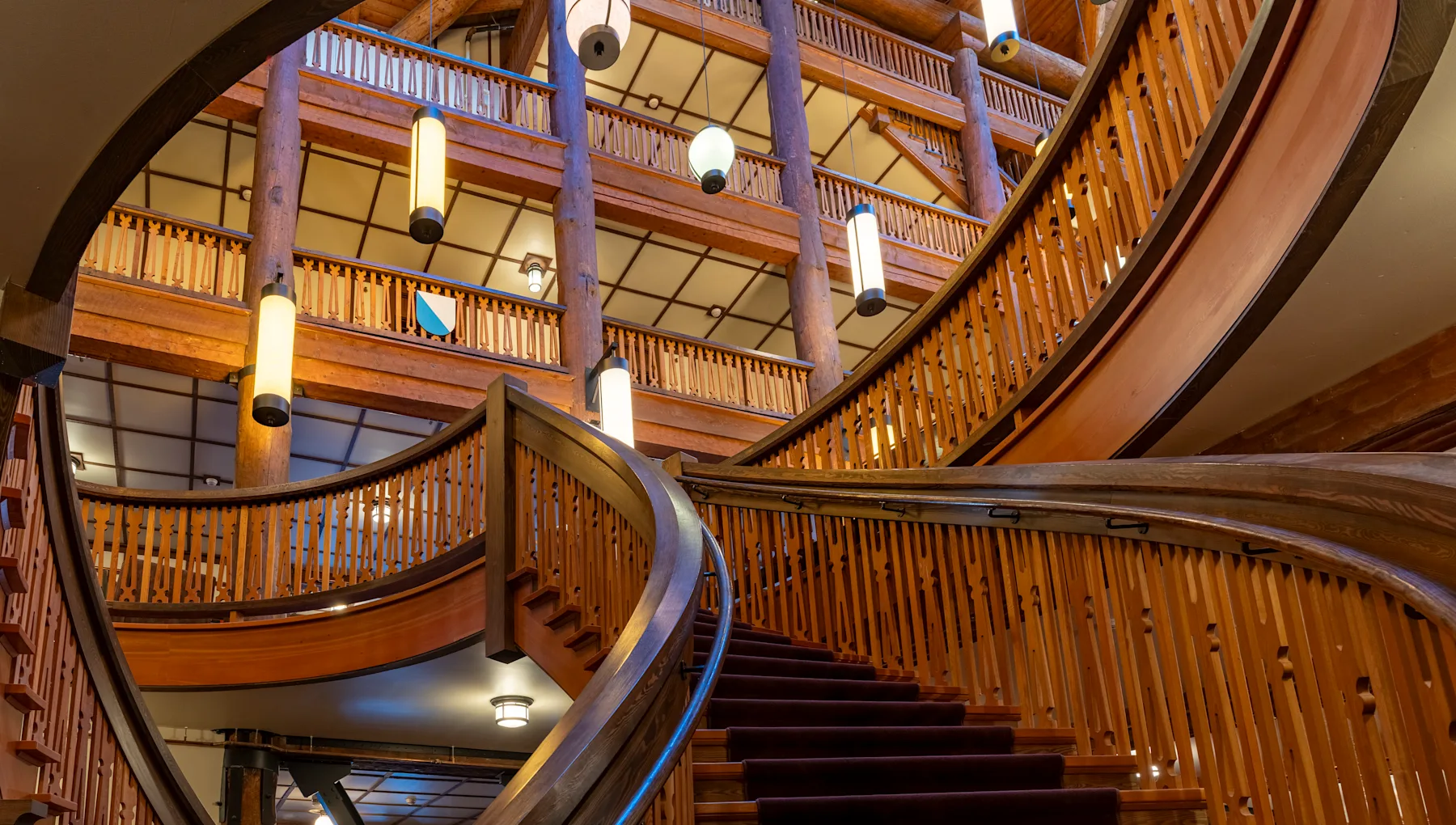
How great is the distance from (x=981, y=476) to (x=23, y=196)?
9.54 feet

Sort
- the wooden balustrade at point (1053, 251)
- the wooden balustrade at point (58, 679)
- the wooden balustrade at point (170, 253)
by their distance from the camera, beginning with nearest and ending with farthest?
the wooden balustrade at point (58, 679) < the wooden balustrade at point (1053, 251) < the wooden balustrade at point (170, 253)

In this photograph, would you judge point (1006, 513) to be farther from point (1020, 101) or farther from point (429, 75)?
point (1020, 101)

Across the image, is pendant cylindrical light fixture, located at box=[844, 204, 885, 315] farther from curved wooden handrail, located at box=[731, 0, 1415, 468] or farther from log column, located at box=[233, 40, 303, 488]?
log column, located at box=[233, 40, 303, 488]

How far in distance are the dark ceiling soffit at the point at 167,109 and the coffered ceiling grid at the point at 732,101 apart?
1129 cm

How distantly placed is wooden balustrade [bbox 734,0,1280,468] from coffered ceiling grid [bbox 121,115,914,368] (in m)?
7.47

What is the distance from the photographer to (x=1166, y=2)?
3746 millimetres

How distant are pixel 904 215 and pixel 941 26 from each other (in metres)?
3.42

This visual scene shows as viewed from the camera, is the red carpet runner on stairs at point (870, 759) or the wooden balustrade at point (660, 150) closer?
the red carpet runner on stairs at point (870, 759)

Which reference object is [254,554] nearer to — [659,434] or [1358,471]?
[659,434]

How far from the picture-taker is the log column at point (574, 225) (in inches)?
406

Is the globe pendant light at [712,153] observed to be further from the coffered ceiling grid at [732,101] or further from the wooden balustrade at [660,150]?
the coffered ceiling grid at [732,101]

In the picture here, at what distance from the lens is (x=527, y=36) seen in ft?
43.2

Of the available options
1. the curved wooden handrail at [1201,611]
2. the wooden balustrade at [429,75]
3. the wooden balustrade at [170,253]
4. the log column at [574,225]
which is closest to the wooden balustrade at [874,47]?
the log column at [574,225]

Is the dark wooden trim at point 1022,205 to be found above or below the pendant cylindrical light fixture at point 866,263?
below
